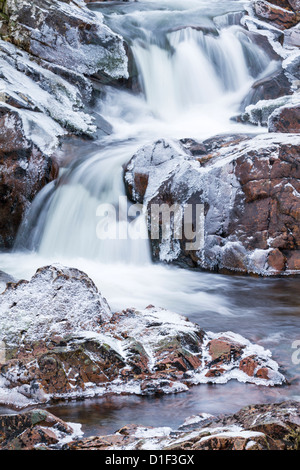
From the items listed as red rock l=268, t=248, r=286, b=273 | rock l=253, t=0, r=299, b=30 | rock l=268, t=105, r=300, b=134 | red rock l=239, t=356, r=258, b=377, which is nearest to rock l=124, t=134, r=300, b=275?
red rock l=268, t=248, r=286, b=273

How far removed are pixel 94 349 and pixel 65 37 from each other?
963 cm

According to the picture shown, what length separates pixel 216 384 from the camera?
353 centimetres

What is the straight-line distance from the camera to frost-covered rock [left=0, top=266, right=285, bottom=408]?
11.2ft

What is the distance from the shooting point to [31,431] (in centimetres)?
247

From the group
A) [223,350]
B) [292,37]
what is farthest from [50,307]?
[292,37]

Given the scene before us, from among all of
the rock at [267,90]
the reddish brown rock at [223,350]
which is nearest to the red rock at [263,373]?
the reddish brown rock at [223,350]

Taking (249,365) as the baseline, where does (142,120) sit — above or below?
above

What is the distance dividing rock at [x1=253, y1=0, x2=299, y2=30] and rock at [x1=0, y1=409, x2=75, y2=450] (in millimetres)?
14275

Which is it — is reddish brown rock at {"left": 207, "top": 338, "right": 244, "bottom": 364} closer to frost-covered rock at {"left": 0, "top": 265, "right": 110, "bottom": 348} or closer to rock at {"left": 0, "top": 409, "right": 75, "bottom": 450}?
frost-covered rock at {"left": 0, "top": 265, "right": 110, "bottom": 348}

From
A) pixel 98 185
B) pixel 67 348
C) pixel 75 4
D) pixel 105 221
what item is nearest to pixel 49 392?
pixel 67 348

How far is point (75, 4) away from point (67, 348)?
37.9 feet

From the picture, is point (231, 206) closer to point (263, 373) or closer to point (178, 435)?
point (263, 373)

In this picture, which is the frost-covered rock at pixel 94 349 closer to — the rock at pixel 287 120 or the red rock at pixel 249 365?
the red rock at pixel 249 365
